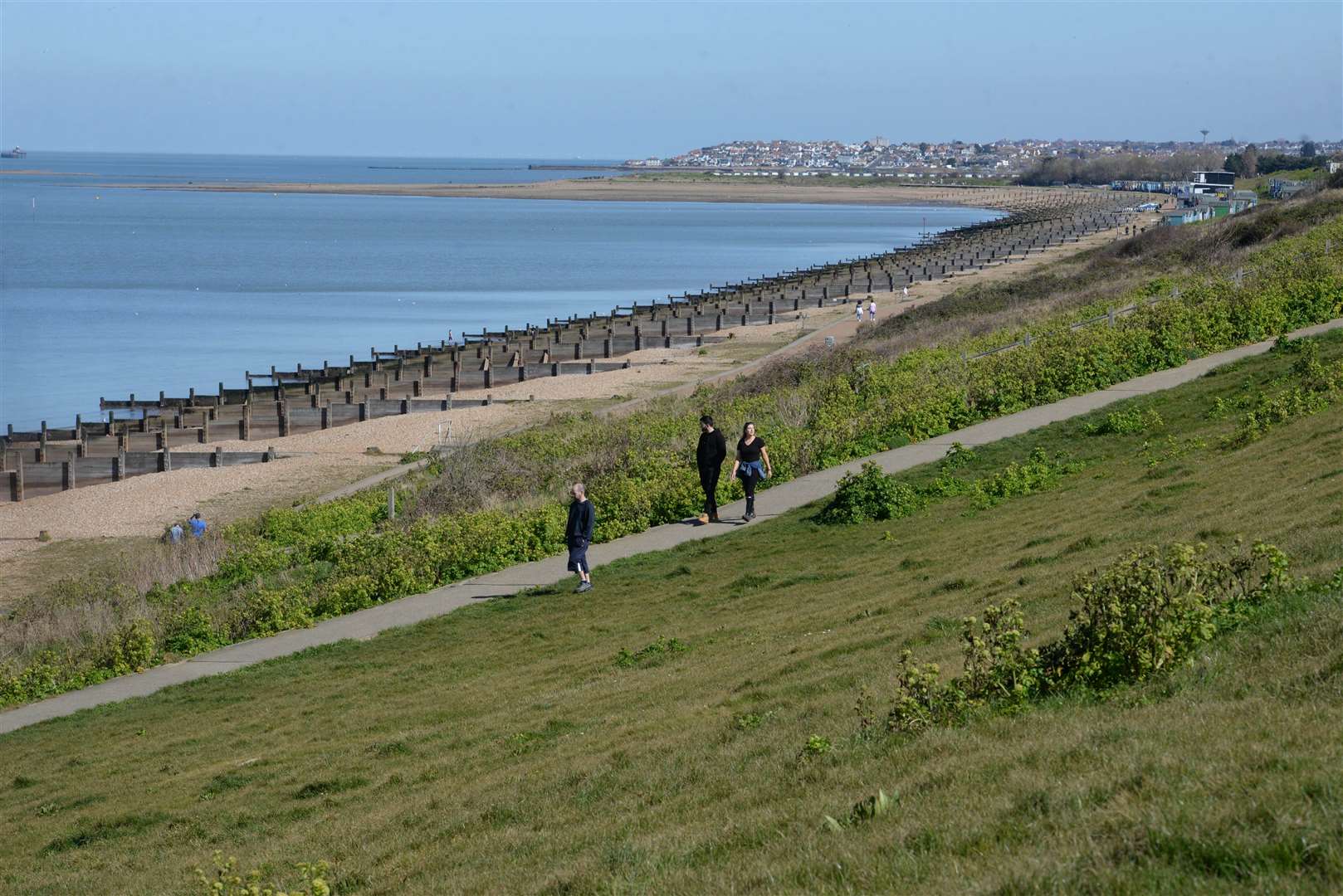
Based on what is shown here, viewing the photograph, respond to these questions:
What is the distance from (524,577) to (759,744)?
10.0 metres

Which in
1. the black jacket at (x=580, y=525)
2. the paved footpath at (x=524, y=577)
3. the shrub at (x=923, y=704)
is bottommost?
the paved footpath at (x=524, y=577)

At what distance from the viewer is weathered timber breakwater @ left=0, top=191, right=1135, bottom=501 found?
1454 inches

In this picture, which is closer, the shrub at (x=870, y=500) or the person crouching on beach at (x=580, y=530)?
the person crouching on beach at (x=580, y=530)

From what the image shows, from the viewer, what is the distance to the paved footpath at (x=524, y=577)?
1680cm

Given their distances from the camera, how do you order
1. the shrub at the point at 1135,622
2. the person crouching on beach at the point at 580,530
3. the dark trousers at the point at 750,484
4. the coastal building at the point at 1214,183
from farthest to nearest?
the coastal building at the point at 1214,183 → the dark trousers at the point at 750,484 → the person crouching on beach at the point at 580,530 → the shrub at the point at 1135,622

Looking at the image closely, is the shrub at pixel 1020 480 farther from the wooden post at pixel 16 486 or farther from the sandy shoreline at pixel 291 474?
the wooden post at pixel 16 486

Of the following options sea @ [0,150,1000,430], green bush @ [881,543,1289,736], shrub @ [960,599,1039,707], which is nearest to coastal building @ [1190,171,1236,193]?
sea @ [0,150,1000,430]

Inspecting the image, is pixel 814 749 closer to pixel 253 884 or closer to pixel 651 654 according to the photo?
pixel 253 884

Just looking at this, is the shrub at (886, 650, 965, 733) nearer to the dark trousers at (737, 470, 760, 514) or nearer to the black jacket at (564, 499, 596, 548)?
the black jacket at (564, 499, 596, 548)

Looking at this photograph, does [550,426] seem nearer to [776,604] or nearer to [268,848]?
[776,604]

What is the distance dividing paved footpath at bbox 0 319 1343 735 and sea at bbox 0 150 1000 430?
1304 inches

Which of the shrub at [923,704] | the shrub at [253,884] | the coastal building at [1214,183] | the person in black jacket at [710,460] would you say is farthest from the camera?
the coastal building at [1214,183]

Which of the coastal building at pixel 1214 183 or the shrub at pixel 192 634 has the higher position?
the coastal building at pixel 1214 183

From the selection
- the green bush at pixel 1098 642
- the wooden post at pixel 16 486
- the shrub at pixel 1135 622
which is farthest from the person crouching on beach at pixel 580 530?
the wooden post at pixel 16 486
